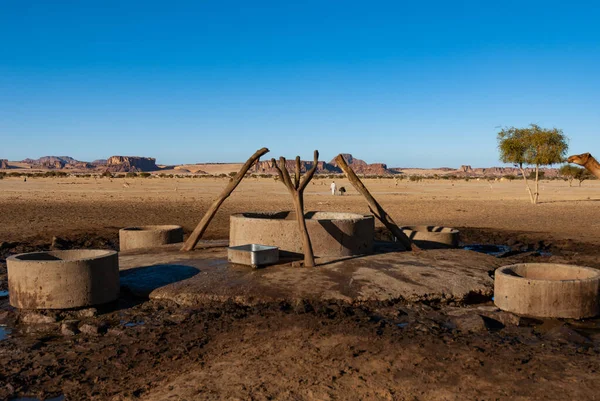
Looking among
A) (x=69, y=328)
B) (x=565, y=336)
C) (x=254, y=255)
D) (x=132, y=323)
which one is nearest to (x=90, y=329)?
(x=69, y=328)

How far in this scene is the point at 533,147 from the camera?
35.1 meters

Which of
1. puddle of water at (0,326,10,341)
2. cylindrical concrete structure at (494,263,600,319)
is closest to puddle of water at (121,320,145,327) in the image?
puddle of water at (0,326,10,341)

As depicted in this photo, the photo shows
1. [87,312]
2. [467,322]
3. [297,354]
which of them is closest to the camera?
[297,354]

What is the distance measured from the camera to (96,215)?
2470 cm

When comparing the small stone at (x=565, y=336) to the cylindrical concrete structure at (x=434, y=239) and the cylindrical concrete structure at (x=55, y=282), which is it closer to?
the cylindrical concrete structure at (x=434, y=239)

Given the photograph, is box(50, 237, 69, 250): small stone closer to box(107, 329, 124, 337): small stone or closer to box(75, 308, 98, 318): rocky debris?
box(75, 308, 98, 318): rocky debris

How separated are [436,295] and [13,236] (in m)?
14.4

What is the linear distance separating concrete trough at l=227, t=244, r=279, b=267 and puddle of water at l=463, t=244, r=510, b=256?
6910mm

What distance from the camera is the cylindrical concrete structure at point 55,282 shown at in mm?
8898

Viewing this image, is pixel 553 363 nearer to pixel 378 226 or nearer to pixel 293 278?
pixel 293 278

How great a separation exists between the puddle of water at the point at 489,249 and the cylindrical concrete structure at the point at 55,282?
10.6m

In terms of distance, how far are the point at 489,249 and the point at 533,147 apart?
21193 millimetres

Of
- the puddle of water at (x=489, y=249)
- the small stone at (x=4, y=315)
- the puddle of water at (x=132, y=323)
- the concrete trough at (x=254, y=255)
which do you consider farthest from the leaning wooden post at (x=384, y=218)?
the small stone at (x=4, y=315)

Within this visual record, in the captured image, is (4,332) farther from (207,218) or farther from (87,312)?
(207,218)
